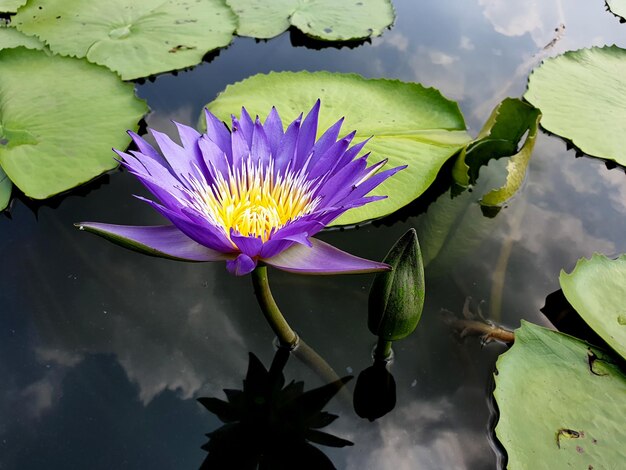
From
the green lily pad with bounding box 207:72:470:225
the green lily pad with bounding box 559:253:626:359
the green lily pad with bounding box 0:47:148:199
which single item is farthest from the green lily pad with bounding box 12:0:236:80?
the green lily pad with bounding box 559:253:626:359

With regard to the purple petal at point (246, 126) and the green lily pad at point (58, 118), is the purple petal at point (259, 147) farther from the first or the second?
the green lily pad at point (58, 118)

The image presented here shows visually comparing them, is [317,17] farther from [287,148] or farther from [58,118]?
[287,148]

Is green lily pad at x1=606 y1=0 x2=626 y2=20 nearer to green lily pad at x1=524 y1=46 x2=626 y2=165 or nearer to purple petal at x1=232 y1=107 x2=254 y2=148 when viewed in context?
green lily pad at x1=524 y1=46 x2=626 y2=165

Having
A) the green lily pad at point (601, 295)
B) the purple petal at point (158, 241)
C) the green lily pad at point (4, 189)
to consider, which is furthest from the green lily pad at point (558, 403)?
the green lily pad at point (4, 189)

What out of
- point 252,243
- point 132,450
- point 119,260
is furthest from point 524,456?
point 119,260

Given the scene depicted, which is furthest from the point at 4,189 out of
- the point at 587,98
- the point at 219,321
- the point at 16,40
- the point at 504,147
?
the point at 587,98
